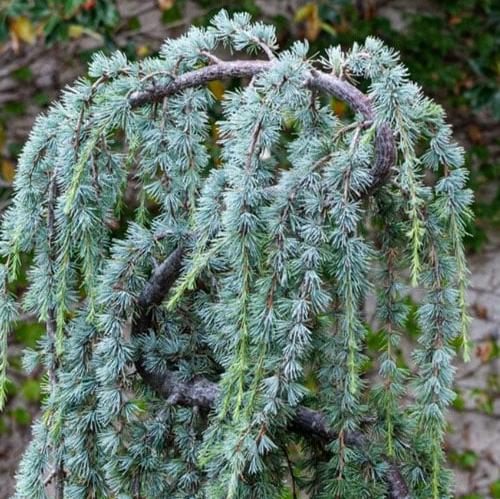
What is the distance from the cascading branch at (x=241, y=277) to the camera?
113 cm

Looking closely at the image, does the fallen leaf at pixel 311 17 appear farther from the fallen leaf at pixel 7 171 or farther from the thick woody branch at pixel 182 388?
the thick woody branch at pixel 182 388

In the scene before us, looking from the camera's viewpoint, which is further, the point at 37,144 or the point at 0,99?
the point at 0,99

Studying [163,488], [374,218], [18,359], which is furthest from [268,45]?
[18,359]

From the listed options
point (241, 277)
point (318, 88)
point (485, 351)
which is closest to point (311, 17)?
point (485, 351)

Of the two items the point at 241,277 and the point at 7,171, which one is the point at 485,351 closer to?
the point at 7,171

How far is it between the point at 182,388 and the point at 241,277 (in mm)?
298

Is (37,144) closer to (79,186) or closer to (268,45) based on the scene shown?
(79,186)

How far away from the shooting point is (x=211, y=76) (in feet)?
4.39

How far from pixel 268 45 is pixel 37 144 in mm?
382

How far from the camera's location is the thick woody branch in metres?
1.27

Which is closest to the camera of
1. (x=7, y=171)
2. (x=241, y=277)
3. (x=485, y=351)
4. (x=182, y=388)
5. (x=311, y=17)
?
(x=241, y=277)

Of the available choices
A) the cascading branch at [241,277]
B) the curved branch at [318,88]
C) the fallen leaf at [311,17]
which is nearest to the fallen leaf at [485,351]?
the fallen leaf at [311,17]

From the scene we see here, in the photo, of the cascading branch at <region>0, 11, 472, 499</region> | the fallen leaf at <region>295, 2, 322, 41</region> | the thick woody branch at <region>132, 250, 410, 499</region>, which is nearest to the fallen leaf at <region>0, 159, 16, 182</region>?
the fallen leaf at <region>295, 2, 322, 41</region>

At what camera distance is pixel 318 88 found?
1247 mm
